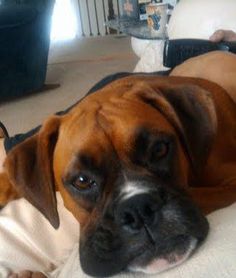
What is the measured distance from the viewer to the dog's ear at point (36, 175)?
3.45 feet

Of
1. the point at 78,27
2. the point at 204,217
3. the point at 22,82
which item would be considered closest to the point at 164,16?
the point at 22,82

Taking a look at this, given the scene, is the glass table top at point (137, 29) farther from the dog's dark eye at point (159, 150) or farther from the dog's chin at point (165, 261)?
the dog's chin at point (165, 261)

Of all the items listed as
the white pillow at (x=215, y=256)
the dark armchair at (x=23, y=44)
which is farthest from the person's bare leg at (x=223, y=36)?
the dark armchair at (x=23, y=44)

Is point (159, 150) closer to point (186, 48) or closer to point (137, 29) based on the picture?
point (186, 48)

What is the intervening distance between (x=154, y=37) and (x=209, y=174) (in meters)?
1.86

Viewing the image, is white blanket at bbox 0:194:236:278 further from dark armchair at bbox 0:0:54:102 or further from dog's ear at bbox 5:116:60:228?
dark armchair at bbox 0:0:54:102

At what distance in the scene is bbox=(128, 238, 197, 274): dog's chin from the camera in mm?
799

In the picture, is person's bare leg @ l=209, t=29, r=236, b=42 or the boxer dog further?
person's bare leg @ l=209, t=29, r=236, b=42

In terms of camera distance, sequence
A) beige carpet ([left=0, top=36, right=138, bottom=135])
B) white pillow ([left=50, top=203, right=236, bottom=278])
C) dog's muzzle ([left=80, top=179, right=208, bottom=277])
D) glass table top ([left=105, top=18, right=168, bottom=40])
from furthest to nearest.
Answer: beige carpet ([left=0, top=36, right=138, bottom=135]), glass table top ([left=105, top=18, right=168, bottom=40]), dog's muzzle ([left=80, top=179, right=208, bottom=277]), white pillow ([left=50, top=203, right=236, bottom=278])

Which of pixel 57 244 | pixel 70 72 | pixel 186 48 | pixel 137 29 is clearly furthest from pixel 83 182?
pixel 70 72

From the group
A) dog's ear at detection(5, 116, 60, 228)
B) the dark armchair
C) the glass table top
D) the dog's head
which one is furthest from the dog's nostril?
the dark armchair

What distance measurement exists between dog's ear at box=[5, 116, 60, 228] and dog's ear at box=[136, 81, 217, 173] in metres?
0.25

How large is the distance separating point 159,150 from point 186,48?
0.95 m

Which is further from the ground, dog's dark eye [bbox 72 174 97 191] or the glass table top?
dog's dark eye [bbox 72 174 97 191]
